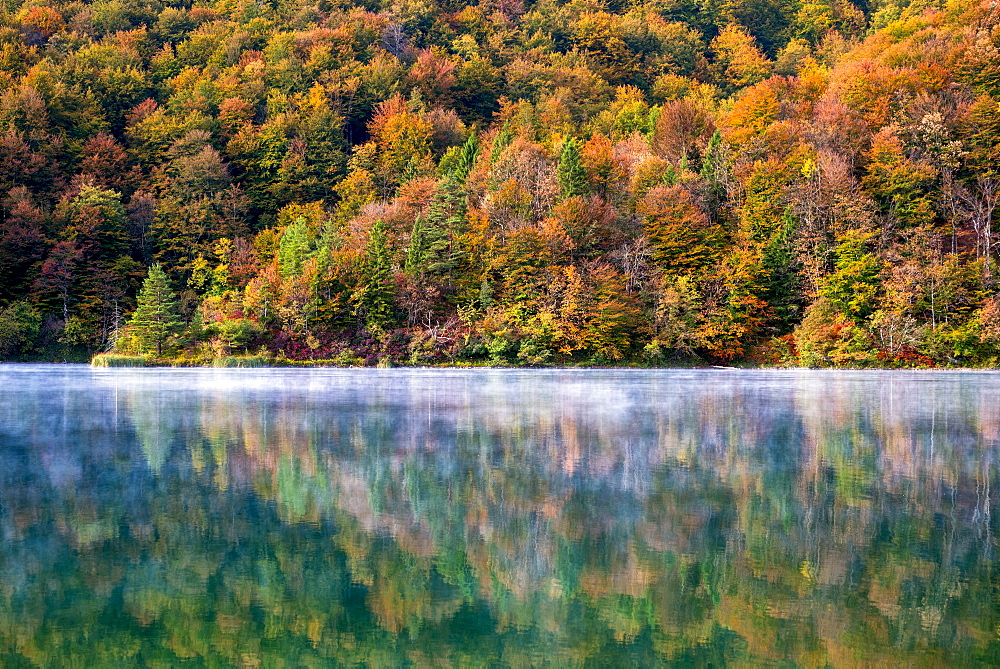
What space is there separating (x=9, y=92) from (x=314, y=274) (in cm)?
4068

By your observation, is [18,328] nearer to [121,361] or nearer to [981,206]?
[121,361]

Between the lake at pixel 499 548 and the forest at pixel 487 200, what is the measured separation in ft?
120

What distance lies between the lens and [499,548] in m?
7.04

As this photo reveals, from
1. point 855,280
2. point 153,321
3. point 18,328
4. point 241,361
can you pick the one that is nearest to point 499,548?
point 241,361

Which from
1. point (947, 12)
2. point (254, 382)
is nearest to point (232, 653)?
point (254, 382)

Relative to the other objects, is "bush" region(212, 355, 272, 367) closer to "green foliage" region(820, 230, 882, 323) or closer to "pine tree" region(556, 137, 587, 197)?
"pine tree" region(556, 137, 587, 197)

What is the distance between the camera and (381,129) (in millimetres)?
81188

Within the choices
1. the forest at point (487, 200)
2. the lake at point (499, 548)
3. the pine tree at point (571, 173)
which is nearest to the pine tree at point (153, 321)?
the forest at point (487, 200)

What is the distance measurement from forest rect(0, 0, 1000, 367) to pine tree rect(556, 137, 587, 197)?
0.26m

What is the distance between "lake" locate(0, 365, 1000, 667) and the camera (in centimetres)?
511

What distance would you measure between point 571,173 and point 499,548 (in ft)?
179

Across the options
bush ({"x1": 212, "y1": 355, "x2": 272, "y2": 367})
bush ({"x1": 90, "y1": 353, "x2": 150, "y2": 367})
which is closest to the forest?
bush ({"x1": 212, "y1": 355, "x2": 272, "y2": 367})

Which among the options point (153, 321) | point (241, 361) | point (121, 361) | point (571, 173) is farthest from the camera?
point (571, 173)

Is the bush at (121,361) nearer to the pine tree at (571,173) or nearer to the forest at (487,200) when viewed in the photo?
the forest at (487,200)
